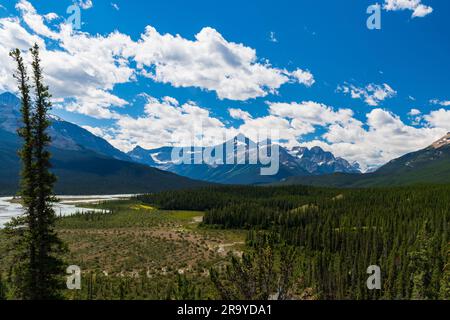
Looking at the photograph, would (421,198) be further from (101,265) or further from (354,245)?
(101,265)

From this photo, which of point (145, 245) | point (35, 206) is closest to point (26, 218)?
point (35, 206)

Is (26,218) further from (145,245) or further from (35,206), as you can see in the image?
(145,245)

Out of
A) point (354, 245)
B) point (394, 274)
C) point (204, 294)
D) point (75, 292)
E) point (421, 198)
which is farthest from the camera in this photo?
point (421, 198)

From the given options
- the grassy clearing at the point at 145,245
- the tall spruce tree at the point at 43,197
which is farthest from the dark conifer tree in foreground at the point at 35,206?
the grassy clearing at the point at 145,245

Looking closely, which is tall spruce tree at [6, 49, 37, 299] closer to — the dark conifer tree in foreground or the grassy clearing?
the dark conifer tree in foreground

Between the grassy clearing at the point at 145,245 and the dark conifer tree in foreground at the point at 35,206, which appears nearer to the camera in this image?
the dark conifer tree in foreground at the point at 35,206

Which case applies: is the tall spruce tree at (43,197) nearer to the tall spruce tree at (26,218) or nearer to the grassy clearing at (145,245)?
the tall spruce tree at (26,218)
